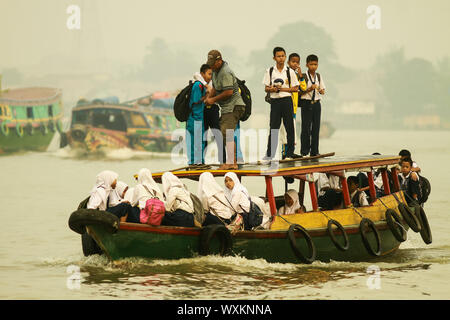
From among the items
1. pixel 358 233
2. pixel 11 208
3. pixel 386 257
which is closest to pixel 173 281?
pixel 358 233

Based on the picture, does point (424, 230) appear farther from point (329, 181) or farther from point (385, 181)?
point (329, 181)

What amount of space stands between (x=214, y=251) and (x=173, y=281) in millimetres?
755

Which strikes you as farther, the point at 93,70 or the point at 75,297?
the point at 93,70

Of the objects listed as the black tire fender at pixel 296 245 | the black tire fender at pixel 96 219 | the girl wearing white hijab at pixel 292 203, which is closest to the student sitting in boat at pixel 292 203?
the girl wearing white hijab at pixel 292 203

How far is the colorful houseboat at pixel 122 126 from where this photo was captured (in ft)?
167

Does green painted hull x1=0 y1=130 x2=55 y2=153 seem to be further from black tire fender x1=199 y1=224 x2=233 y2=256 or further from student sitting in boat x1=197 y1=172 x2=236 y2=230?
black tire fender x1=199 y1=224 x2=233 y2=256

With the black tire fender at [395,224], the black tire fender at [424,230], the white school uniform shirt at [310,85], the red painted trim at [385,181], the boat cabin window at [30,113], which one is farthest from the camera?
the boat cabin window at [30,113]

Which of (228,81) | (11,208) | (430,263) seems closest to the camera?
(228,81)

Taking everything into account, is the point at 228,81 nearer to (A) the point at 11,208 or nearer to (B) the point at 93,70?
(A) the point at 11,208

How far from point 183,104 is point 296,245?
3069 mm

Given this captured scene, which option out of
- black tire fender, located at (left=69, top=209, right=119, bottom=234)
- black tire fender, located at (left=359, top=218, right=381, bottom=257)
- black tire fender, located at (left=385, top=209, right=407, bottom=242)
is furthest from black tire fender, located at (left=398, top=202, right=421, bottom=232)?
black tire fender, located at (left=69, top=209, right=119, bottom=234)

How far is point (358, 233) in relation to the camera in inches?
535

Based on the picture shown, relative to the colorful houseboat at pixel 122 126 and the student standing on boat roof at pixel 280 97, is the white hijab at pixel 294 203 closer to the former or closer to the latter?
the student standing on boat roof at pixel 280 97
